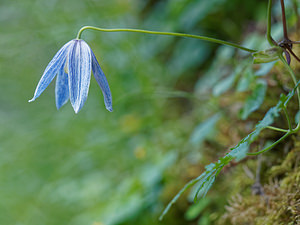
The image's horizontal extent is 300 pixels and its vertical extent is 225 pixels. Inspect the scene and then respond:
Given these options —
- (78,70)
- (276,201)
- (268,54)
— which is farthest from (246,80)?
(78,70)

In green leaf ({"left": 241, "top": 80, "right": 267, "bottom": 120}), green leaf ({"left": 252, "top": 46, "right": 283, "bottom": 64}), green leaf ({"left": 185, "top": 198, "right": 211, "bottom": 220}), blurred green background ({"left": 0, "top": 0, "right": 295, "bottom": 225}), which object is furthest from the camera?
blurred green background ({"left": 0, "top": 0, "right": 295, "bottom": 225})

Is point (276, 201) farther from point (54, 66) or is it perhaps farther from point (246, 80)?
point (54, 66)

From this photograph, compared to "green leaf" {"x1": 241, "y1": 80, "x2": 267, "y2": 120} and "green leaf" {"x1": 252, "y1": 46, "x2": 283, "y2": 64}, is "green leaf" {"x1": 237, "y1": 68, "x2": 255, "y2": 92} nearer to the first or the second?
"green leaf" {"x1": 241, "y1": 80, "x2": 267, "y2": 120}

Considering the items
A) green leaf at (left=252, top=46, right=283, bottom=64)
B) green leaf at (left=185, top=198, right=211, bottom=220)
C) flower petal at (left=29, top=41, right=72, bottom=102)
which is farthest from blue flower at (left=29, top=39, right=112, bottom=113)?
green leaf at (left=185, top=198, right=211, bottom=220)

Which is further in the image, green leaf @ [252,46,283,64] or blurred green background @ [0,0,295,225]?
blurred green background @ [0,0,295,225]

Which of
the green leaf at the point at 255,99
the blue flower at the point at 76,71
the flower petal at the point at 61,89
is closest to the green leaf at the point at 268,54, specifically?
the green leaf at the point at 255,99

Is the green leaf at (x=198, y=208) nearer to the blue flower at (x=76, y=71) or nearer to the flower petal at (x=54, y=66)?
the blue flower at (x=76, y=71)
